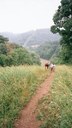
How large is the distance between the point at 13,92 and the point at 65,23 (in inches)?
646

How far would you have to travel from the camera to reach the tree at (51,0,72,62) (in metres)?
27.6

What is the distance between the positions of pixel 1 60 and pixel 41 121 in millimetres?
54152

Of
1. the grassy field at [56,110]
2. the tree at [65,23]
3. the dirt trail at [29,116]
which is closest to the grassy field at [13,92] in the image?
the dirt trail at [29,116]

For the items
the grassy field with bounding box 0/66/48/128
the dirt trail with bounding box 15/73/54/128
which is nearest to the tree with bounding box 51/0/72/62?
the grassy field with bounding box 0/66/48/128

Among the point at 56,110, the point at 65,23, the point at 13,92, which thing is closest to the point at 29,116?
the point at 56,110

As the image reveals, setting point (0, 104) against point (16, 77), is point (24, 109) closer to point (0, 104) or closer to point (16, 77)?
point (0, 104)

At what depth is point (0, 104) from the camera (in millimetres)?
11117

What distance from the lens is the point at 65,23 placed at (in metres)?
27.6

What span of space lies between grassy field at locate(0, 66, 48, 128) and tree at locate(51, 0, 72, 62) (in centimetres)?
1248

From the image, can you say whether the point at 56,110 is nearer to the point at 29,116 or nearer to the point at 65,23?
A: the point at 29,116

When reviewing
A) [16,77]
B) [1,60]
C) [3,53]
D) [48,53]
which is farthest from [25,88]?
[48,53]

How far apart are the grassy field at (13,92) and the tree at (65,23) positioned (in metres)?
12.5

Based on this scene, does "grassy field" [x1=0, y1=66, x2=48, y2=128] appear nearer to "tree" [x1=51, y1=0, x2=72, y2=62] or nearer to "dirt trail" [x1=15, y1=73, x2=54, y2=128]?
"dirt trail" [x1=15, y1=73, x2=54, y2=128]

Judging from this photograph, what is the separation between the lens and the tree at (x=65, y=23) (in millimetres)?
27625
